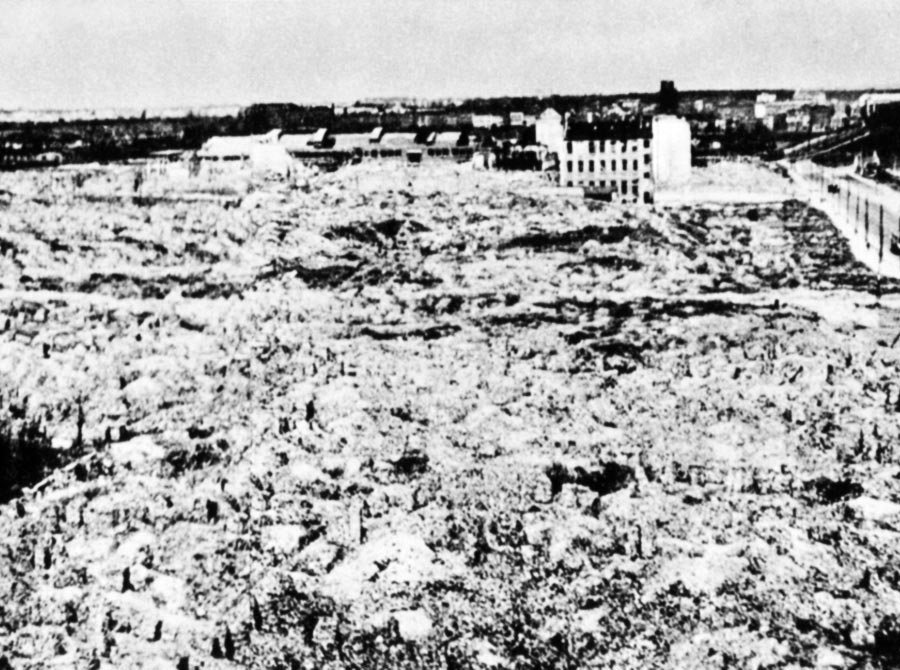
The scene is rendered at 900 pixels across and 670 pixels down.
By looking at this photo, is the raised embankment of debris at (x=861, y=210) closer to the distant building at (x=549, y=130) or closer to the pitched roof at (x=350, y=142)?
the distant building at (x=549, y=130)

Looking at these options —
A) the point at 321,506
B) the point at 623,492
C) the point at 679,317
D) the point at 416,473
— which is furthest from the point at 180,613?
the point at 679,317

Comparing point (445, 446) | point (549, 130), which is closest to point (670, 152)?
point (549, 130)

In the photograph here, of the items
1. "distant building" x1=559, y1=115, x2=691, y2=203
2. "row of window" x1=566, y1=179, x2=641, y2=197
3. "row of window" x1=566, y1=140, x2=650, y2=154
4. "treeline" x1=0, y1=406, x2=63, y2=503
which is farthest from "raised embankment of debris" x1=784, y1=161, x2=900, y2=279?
"treeline" x1=0, y1=406, x2=63, y2=503

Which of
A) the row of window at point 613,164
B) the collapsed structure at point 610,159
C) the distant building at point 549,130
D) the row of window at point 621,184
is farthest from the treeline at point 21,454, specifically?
the distant building at point 549,130

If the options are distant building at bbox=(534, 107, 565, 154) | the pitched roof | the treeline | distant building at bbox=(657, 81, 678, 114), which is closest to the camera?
the treeline

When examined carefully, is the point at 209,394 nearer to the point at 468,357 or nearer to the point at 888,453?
the point at 468,357

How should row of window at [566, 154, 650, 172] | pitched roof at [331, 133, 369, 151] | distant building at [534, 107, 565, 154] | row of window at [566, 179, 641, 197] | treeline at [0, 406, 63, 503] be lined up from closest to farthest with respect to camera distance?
treeline at [0, 406, 63, 503] < row of window at [566, 179, 641, 197] < row of window at [566, 154, 650, 172] < distant building at [534, 107, 565, 154] < pitched roof at [331, 133, 369, 151]

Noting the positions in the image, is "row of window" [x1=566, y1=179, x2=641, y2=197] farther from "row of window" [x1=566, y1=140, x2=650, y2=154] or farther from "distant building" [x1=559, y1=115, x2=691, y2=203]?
"row of window" [x1=566, y1=140, x2=650, y2=154]

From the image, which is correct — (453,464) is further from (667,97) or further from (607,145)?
(667,97)
